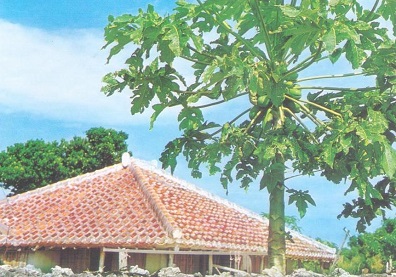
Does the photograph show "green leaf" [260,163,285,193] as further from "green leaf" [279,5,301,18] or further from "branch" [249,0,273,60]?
"green leaf" [279,5,301,18]

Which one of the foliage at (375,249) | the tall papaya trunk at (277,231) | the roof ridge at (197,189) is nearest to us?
the tall papaya trunk at (277,231)

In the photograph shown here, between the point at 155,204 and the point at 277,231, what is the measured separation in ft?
35.1

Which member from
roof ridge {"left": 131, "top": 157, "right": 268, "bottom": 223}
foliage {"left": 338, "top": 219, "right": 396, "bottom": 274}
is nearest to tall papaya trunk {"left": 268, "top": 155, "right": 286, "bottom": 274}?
roof ridge {"left": 131, "top": 157, "right": 268, "bottom": 223}

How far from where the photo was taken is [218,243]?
1573 cm

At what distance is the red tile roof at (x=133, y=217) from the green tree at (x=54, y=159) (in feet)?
26.9

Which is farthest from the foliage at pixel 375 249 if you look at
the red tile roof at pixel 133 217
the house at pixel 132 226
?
the house at pixel 132 226

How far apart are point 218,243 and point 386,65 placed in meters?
10.8

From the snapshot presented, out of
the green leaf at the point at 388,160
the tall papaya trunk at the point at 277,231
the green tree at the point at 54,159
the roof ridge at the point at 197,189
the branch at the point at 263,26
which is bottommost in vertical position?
the tall papaya trunk at the point at 277,231

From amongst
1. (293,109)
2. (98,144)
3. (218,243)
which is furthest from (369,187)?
(98,144)

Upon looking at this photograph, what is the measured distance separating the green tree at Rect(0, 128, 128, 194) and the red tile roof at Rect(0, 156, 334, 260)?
8208 millimetres

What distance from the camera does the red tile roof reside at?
15.2m

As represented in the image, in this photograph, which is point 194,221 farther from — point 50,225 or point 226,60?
point 226,60

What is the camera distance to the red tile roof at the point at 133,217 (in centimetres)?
1524

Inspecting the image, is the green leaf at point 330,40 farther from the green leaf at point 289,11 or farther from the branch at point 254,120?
the branch at point 254,120
